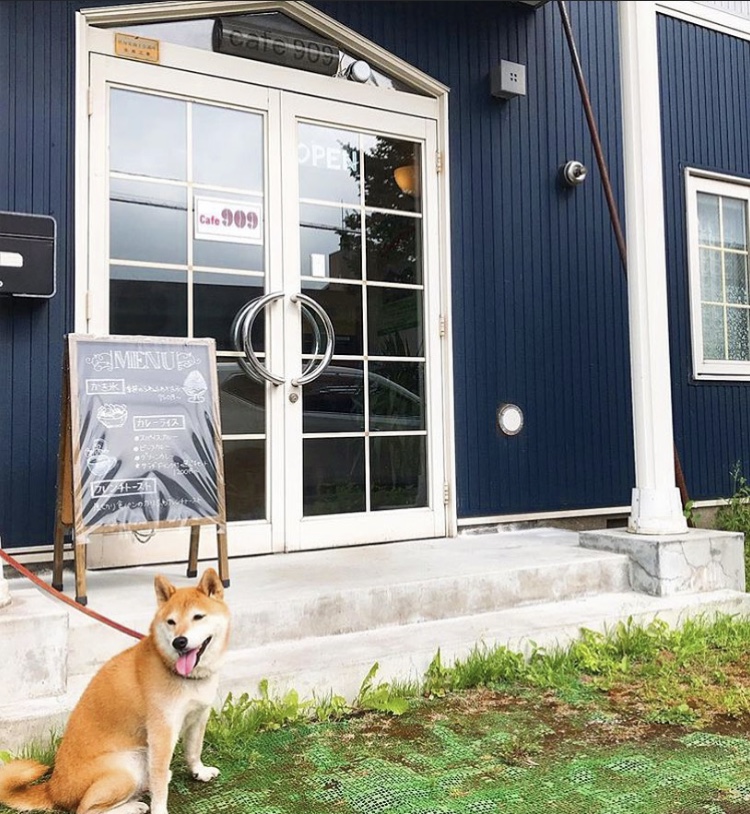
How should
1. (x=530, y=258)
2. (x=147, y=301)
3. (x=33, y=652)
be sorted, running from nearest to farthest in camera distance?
(x=33, y=652)
(x=147, y=301)
(x=530, y=258)

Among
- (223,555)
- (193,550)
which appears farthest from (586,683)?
(193,550)

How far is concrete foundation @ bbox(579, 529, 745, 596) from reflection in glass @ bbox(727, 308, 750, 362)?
7.34 ft

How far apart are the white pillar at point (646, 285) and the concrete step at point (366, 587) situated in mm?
367

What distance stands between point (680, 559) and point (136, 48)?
3357 millimetres

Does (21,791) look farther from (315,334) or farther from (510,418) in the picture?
(510,418)

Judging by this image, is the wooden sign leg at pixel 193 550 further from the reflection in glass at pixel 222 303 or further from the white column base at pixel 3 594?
the reflection in glass at pixel 222 303

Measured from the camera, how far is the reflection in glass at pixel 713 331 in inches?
214

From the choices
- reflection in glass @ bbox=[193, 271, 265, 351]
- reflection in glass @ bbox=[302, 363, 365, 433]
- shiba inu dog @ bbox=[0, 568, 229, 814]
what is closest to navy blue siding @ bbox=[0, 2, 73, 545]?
reflection in glass @ bbox=[193, 271, 265, 351]

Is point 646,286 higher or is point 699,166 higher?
point 699,166

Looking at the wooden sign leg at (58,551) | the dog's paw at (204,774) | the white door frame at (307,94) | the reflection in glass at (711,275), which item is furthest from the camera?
the reflection in glass at (711,275)

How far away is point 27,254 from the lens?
3164 millimetres

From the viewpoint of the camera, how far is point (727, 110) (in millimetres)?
5637

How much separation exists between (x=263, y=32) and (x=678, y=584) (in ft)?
10.8

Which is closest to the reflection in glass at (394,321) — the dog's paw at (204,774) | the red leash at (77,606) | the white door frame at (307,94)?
the white door frame at (307,94)
